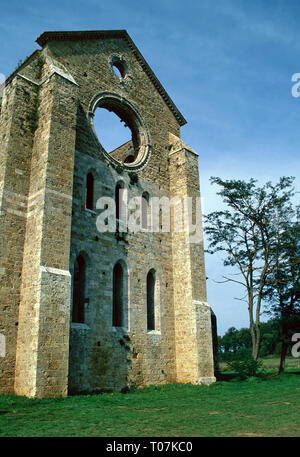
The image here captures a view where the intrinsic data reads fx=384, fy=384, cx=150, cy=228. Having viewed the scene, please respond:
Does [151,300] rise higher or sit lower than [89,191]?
lower

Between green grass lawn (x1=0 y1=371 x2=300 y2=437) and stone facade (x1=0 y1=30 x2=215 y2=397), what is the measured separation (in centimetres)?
135

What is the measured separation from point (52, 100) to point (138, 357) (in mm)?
9266

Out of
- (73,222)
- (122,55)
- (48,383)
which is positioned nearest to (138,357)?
(48,383)

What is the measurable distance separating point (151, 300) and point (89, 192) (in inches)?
195

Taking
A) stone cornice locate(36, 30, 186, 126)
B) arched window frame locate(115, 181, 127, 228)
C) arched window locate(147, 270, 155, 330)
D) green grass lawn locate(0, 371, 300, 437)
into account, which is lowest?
green grass lawn locate(0, 371, 300, 437)

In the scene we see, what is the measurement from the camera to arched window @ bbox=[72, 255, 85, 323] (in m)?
12.4

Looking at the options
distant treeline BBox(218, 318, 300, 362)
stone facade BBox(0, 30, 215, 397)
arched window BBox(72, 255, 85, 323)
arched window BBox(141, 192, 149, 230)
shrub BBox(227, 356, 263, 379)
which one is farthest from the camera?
distant treeline BBox(218, 318, 300, 362)

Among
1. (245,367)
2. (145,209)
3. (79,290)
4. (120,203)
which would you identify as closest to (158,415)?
(79,290)

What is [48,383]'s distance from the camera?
984 cm

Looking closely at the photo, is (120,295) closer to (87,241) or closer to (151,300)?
(151,300)

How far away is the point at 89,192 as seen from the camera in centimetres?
1417

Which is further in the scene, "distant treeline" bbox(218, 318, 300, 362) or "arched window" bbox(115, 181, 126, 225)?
"distant treeline" bbox(218, 318, 300, 362)

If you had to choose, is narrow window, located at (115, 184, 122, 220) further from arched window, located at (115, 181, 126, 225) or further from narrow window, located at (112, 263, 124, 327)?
narrow window, located at (112, 263, 124, 327)

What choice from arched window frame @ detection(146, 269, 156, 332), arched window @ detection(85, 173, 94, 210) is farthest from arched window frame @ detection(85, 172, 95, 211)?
arched window frame @ detection(146, 269, 156, 332)
